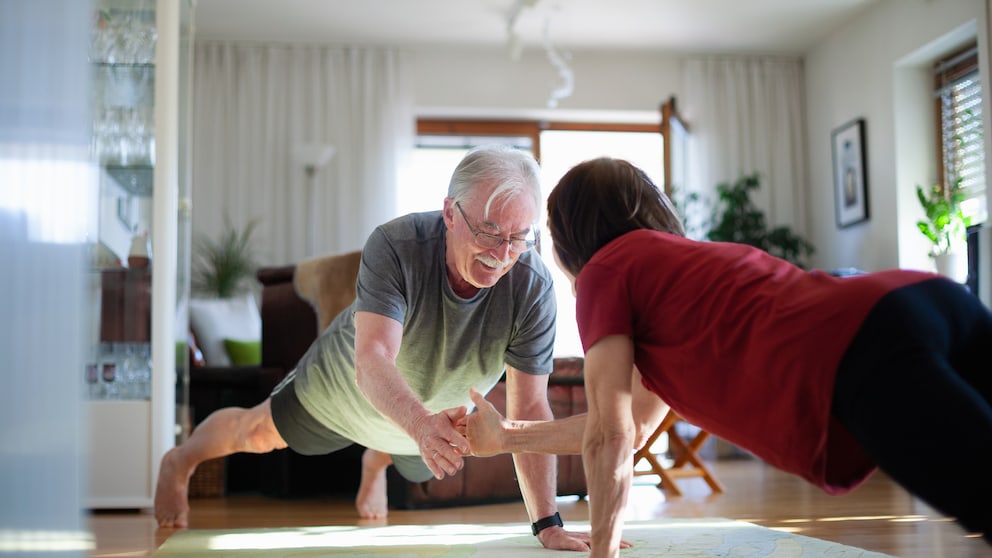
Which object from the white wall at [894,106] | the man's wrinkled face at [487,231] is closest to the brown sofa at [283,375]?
the man's wrinkled face at [487,231]

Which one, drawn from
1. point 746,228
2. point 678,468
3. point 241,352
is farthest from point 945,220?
point 241,352

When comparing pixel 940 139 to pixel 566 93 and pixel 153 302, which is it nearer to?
pixel 566 93

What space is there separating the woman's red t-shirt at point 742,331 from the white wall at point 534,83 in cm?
624

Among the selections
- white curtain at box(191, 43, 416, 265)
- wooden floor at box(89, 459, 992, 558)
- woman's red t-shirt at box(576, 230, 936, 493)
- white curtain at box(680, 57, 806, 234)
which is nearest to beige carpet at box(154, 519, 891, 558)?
wooden floor at box(89, 459, 992, 558)

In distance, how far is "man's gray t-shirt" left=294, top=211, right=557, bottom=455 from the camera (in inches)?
93.9

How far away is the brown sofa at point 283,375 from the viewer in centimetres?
393

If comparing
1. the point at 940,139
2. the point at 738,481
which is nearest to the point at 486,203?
the point at 738,481

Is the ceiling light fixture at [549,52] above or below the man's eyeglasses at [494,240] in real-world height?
above

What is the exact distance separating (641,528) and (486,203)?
1.36 metres

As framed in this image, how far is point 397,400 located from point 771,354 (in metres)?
0.95

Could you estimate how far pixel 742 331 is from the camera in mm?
1442

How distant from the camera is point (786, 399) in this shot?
1400 millimetres

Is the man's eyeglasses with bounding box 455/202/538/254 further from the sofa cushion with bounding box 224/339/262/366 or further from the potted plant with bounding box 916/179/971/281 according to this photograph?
the potted plant with bounding box 916/179/971/281

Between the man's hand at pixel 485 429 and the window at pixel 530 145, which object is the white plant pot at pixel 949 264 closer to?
the window at pixel 530 145
